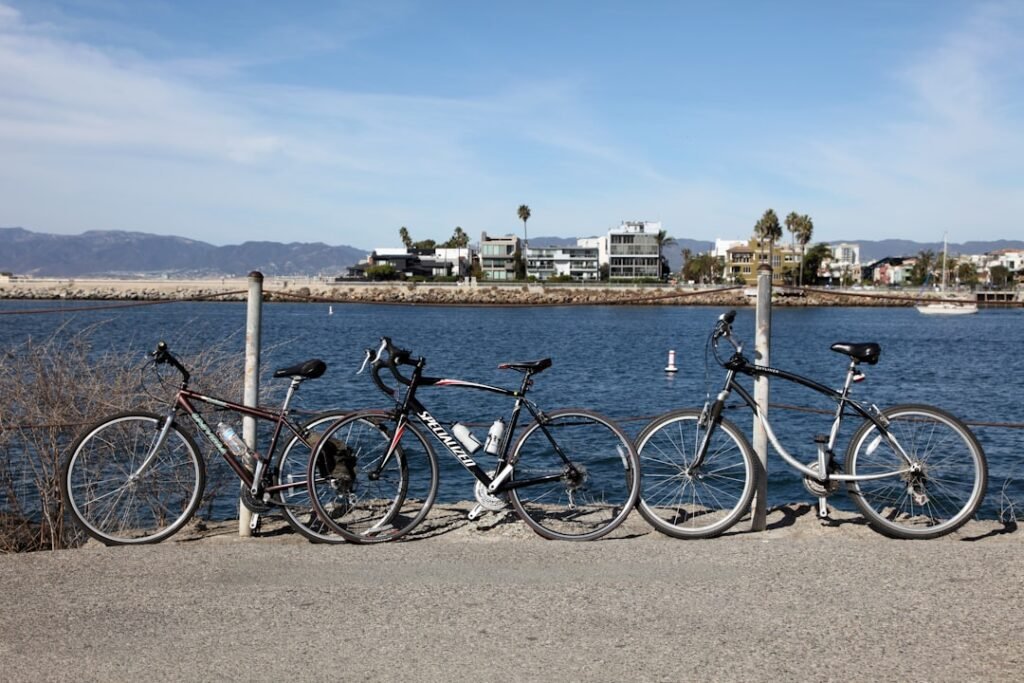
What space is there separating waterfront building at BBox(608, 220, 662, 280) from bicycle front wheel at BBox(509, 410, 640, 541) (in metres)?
182

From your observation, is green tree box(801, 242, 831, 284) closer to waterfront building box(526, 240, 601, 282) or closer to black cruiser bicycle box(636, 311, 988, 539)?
waterfront building box(526, 240, 601, 282)

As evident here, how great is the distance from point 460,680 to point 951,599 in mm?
2786

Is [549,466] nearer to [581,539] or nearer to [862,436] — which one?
[581,539]

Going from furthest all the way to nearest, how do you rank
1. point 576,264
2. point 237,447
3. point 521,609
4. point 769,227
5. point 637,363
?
point 576,264, point 769,227, point 637,363, point 237,447, point 521,609

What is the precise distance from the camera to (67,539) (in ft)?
24.1

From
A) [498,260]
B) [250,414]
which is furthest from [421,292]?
[250,414]

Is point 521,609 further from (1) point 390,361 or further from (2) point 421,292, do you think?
(2) point 421,292

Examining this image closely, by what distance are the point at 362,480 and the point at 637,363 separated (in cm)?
5019

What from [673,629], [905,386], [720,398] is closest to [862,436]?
[720,398]

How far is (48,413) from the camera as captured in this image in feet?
24.8

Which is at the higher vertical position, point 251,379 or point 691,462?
point 251,379

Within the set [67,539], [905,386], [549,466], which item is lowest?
[905,386]

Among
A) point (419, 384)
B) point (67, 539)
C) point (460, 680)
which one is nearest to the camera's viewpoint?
point (460, 680)

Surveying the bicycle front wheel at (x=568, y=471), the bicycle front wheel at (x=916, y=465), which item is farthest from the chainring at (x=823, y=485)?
the bicycle front wheel at (x=568, y=471)
